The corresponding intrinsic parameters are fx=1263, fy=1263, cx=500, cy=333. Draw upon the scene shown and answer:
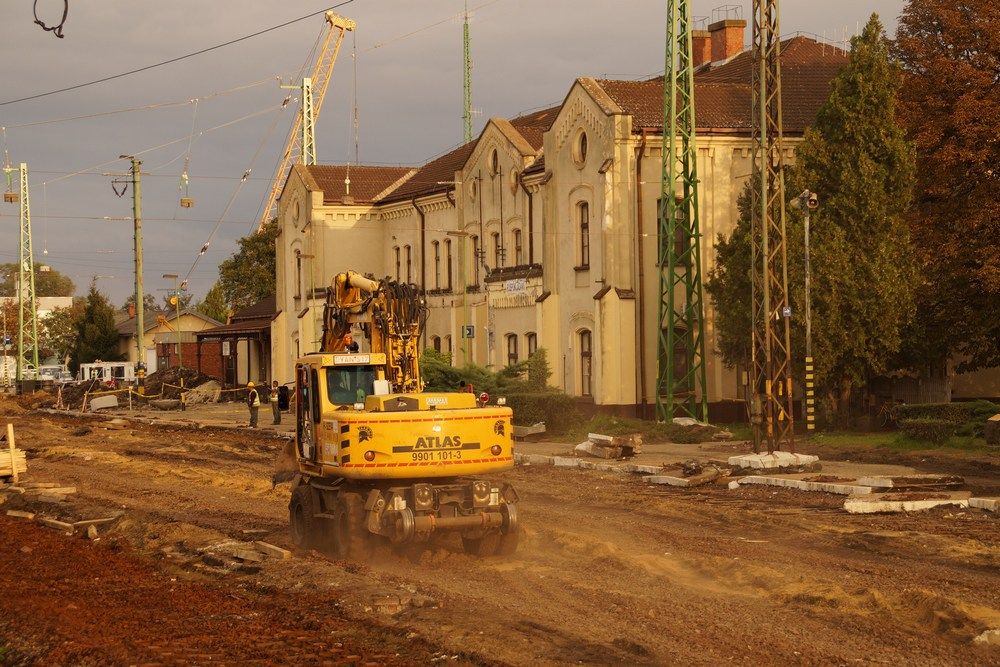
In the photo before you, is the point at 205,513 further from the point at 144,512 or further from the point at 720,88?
the point at 720,88

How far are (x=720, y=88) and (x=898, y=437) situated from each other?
16.7m

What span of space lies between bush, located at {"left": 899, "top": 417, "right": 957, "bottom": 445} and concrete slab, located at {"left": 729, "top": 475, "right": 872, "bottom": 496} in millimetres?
6756

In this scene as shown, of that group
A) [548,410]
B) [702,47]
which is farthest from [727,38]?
[548,410]

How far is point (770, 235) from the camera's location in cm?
2586

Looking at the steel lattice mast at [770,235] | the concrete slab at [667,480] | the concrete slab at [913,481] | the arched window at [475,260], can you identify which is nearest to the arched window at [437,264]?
the arched window at [475,260]

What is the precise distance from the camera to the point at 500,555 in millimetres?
16016

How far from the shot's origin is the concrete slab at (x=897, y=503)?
19.2 meters

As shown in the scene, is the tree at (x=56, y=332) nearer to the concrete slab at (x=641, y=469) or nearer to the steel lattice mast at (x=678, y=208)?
the steel lattice mast at (x=678, y=208)

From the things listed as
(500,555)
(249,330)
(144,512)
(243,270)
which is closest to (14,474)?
(144,512)

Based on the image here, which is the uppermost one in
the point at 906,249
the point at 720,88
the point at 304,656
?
the point at 720,88

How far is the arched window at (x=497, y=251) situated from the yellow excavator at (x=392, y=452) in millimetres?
29599

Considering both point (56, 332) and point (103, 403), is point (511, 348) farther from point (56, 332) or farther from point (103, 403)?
point (56, 332)

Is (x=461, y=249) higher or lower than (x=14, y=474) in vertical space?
higher

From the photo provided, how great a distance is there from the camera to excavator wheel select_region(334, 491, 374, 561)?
1540 centimetres
